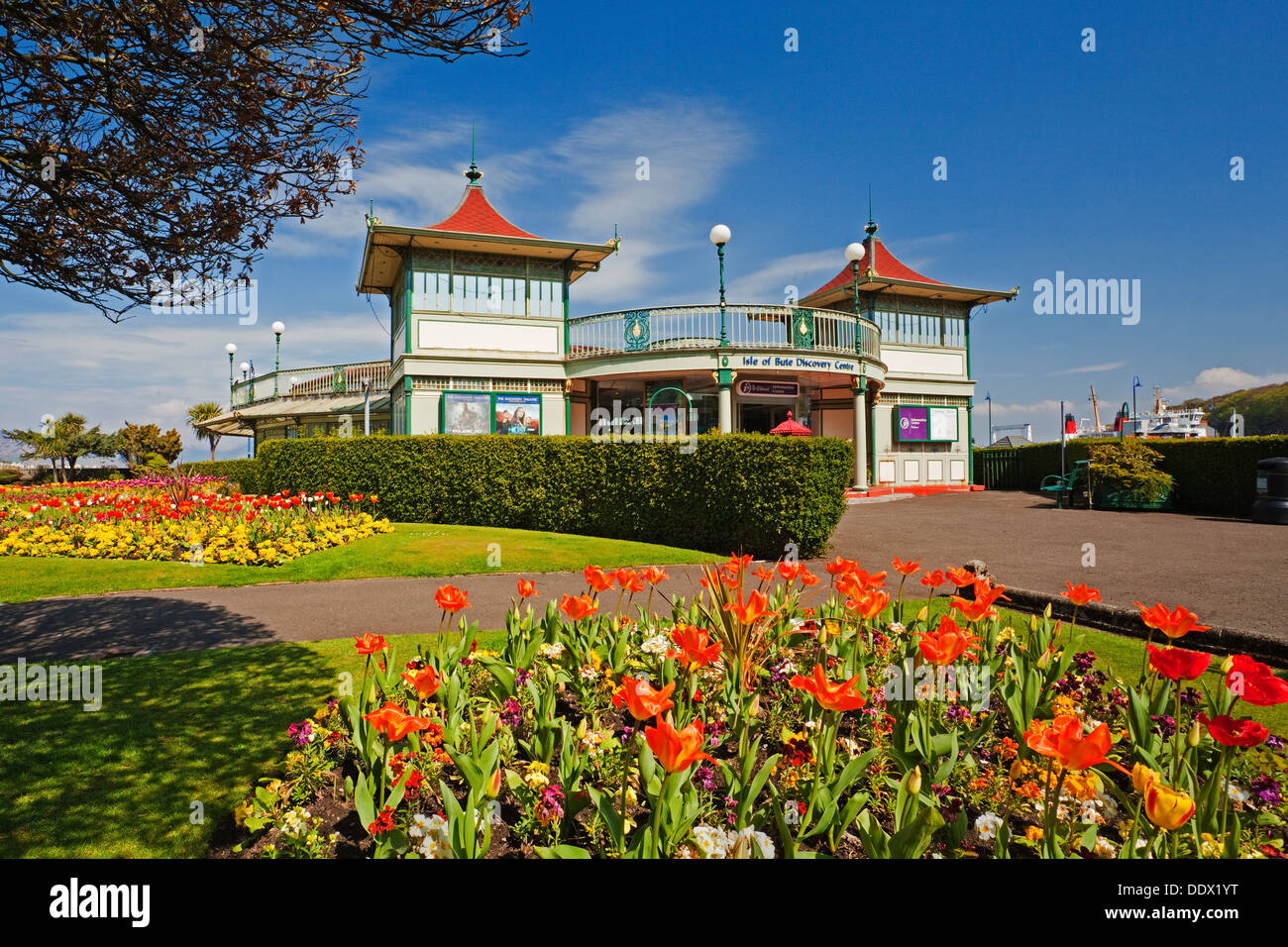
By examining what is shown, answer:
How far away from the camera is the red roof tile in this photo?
28.0 m

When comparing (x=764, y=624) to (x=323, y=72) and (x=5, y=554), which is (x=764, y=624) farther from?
(x=5, y=554)

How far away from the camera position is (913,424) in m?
27.7

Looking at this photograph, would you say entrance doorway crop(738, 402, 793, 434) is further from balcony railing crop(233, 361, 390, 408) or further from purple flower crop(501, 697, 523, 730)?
purple flower crop(501, 697, 523, 730)

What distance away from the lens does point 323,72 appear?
4715mm

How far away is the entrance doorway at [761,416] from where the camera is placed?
24.9 m

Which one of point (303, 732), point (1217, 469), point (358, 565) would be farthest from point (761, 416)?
point (303, 732)

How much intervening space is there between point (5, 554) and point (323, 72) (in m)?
12.3

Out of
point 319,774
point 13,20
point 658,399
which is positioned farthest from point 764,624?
point 658,399

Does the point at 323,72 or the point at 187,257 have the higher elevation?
the point at 323,72

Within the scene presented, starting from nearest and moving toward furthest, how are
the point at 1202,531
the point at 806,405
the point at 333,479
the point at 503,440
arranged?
the point at 1202,531, the point at 503,440, the point at 333,479, the point at 806,405

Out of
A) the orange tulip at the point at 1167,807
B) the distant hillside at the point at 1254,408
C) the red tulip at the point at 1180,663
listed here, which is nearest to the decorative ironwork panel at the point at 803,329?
the red tulip at the point at 1180,663

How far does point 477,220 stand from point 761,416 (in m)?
13.0

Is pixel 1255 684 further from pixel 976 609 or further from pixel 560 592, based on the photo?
pixel 560 592

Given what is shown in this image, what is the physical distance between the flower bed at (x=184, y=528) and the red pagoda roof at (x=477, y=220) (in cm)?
1244
